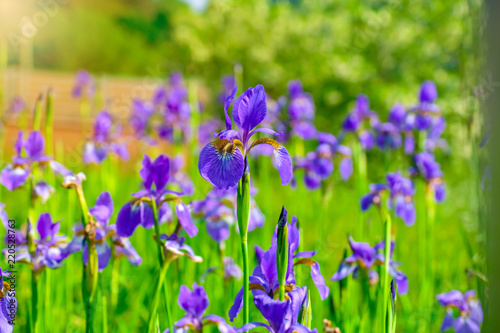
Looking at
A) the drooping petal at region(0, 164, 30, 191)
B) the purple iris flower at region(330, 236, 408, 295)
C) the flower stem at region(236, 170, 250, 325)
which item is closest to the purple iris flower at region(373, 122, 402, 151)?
the purple iris flower at region(330, 236, 408, 295)

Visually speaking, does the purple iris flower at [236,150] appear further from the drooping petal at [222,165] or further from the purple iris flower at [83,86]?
the purple iris flower at [83,86]

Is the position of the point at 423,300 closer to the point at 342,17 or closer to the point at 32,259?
the point at 32,259

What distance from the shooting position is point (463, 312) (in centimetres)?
188

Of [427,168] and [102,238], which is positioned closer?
[102,238]

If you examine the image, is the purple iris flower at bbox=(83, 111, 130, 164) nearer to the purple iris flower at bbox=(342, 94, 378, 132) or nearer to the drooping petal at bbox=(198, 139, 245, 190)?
the purple iris flower at bbox=(342, 94, 378, 132)

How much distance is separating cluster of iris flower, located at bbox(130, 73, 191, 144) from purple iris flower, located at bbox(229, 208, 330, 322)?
2.97m

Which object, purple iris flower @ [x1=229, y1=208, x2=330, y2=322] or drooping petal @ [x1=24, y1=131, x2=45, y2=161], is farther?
drooping petal @ [x1=24, y1=131, x2=45, y2=161]

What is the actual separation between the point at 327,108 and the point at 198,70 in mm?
3428

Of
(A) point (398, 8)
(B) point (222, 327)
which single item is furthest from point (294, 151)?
(A) point (398, 8)

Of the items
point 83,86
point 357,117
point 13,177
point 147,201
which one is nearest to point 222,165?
point 147,201

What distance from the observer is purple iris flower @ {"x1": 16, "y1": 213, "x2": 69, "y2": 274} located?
1.56 m

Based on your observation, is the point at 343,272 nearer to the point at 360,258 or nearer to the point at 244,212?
the point at 360,258

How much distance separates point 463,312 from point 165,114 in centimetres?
300

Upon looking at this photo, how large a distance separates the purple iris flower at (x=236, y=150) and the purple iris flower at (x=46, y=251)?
0.70 meters
